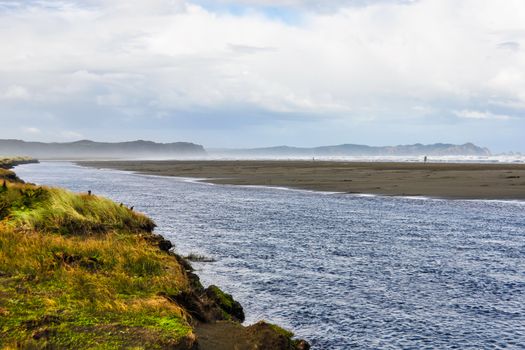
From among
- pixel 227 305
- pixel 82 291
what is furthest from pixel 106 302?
pixel 227 305

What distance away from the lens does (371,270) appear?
1709 cm

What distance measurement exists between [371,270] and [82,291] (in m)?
10.3

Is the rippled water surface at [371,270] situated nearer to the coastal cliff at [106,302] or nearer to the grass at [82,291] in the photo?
the coastal cliff at [106,302]

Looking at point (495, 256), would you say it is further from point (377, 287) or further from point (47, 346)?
point (47, 346)

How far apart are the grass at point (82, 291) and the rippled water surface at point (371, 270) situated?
10.3ft

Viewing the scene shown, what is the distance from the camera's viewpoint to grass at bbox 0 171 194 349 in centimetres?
838

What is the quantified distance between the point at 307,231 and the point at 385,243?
4.89 meters

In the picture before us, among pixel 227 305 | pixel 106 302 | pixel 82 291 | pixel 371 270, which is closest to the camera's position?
pixel 106 302

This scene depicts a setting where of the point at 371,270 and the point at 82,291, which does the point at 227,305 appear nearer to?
the point at 82,291

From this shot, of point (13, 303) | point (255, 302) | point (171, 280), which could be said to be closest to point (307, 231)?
point (255, 302)

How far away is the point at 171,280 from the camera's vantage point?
11.9 meters

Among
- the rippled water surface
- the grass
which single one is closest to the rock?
the rippled water surface

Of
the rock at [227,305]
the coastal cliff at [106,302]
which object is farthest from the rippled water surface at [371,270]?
the coastal cliff at [106,302]

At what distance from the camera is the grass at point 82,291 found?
8.38 m
